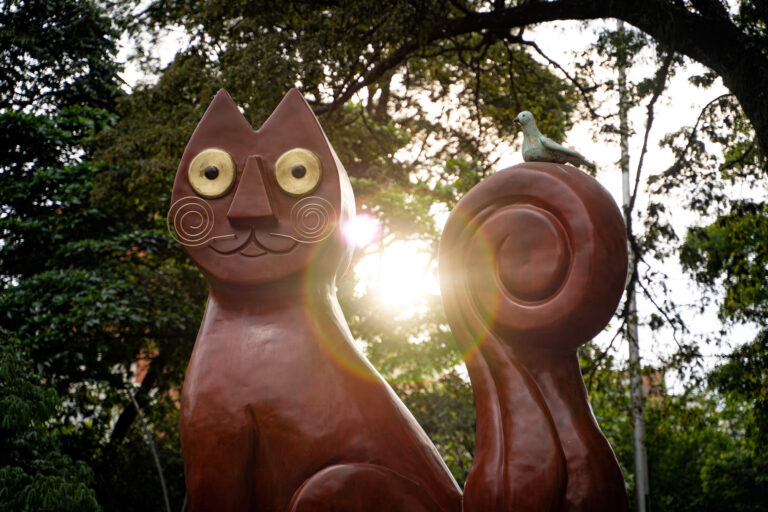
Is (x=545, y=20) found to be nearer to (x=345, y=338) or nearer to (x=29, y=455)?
(x=345, y=338)

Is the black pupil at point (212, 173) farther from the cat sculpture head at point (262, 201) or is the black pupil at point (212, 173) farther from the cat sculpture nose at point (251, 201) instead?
the cat sculpture nose at point (251, 201)

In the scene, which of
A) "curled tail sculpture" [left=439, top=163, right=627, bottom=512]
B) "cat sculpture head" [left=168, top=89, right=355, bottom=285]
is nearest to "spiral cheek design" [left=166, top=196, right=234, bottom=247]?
"cat sculpture head" [left=168, top=89, right=355, bottom=285]

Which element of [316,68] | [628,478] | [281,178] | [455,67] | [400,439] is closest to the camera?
[400,439]

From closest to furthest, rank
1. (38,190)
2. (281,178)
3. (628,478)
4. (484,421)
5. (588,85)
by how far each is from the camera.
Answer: (484,421)
(281,178)
(588,85)
(38,190)
(628,478)

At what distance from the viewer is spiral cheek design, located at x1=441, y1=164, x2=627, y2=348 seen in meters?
2.65

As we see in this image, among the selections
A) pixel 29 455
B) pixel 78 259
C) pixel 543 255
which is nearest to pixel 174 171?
pixel 78 259

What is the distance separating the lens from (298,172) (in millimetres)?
3176

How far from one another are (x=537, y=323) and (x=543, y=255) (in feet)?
0.86

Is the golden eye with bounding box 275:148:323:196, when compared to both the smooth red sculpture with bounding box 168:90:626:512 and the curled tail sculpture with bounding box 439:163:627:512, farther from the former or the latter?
the curled tail sculpture with bounding box 439:163:627:512

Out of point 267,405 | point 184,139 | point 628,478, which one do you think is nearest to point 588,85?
point 184,139

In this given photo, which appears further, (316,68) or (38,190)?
(38,190)

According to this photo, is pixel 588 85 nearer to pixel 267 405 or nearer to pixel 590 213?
pixel 590 213

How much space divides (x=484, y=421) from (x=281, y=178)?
4.57 ft

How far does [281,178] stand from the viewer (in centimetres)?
319
